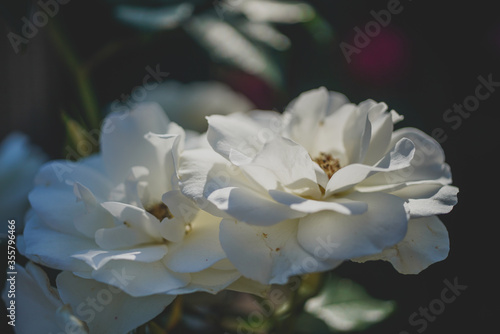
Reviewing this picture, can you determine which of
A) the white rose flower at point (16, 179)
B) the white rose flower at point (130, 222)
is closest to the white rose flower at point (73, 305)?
the white rose flower at point (130, 222)

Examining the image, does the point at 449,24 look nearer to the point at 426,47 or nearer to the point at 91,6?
the point at 426,47

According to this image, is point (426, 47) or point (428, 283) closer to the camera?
point (428, 283)

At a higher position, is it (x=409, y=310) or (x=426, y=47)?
(x=426, y=47)

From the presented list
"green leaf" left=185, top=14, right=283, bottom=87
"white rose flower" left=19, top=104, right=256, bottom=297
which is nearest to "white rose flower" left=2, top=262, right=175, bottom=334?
"white rose flower" left=19, top=104, right=256, bottom=297

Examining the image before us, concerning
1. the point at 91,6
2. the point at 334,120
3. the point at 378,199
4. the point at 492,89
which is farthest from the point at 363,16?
the point at 378,199

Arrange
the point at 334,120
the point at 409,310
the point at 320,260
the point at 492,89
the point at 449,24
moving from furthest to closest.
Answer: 1. the point at 449,24
2. the point at 492,89
3. the point at 409,310
4. the point at 334,120
5. the point at 320,260

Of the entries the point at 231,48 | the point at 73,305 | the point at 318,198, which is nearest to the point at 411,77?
the point at 231,48
